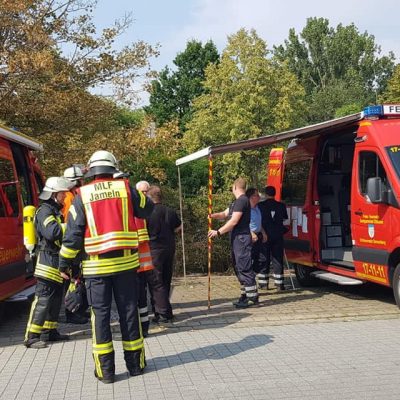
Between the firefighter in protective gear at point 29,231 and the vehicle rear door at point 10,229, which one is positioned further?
the vehicle rear door at point 10,229

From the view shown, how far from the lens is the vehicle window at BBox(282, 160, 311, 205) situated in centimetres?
1032

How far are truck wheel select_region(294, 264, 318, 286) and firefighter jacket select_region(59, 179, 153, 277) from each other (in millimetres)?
5661

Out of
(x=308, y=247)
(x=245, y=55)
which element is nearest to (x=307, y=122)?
(x=245, y=55)

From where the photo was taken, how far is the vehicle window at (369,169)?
25.3 ft

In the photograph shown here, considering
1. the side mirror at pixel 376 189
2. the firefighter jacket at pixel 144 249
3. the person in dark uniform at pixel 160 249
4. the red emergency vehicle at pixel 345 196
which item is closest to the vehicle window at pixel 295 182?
the red emergency vehicle at pixel 345 196

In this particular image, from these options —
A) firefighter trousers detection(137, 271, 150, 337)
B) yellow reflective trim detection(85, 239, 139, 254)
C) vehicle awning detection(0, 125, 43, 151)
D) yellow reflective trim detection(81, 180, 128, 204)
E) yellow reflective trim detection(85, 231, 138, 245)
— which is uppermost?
vehicle awning detection(0, 125, 43, 151)

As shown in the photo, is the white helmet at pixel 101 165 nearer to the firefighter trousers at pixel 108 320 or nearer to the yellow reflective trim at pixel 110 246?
the yellow reflective trim at pixel 110 246

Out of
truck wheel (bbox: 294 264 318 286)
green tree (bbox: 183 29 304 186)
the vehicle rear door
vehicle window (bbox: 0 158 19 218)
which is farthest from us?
green tree (bbox: 183 29 304 186)

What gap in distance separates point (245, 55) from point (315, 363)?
114 feet

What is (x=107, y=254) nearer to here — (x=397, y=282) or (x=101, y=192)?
(x=101, y=192)

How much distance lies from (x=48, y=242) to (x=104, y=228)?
167 cm

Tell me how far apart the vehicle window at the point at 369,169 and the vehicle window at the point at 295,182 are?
2041 millimetres

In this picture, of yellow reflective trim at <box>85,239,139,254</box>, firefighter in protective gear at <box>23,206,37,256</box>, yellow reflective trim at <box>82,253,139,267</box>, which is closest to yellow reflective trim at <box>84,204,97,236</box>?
yellow reflective trim at <box>85,239,139,254</box>

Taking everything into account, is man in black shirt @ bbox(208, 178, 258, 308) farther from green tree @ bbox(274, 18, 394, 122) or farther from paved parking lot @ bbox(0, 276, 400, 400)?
green tree @ bbox(274, 18, 394, 122)
